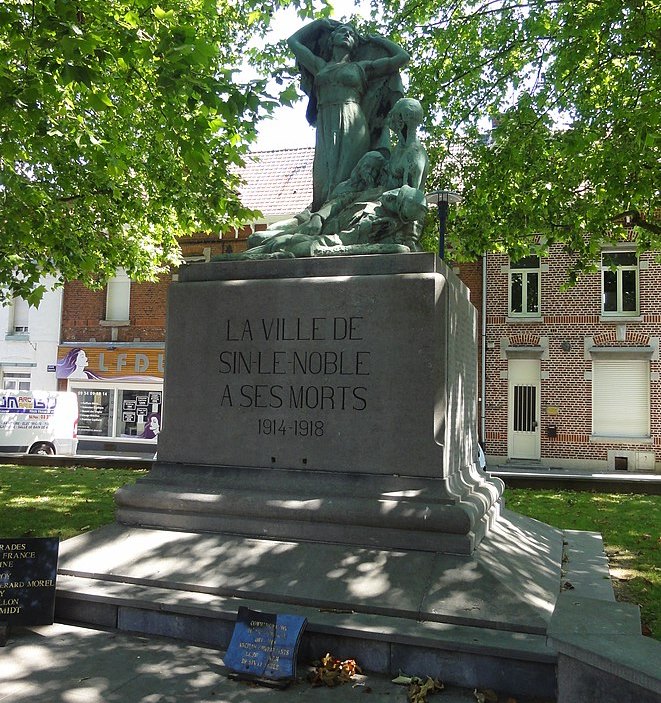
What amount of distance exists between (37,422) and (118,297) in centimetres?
949

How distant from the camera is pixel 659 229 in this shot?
39.6ft

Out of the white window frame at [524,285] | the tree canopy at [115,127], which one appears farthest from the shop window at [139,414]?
the white window frame at [524,285]

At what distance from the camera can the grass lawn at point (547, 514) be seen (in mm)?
5598

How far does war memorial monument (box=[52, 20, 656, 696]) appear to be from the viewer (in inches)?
154

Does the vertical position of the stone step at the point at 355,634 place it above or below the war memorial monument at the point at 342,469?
below

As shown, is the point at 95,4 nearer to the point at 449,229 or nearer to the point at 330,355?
the point at 330,355

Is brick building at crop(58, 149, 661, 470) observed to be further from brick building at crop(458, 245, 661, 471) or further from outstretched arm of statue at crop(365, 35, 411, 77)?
outstretched arm of statue at crop(365, 35, 411, 77)

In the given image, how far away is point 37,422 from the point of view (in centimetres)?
1855

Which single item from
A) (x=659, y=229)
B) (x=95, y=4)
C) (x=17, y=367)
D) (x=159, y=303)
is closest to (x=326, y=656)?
(x=95, y=4)

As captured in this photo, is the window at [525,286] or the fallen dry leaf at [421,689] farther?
the window at [525,286]

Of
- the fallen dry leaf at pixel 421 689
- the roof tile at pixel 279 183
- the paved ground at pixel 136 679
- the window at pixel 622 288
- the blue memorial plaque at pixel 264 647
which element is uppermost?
the roof tile at pixel 279 183

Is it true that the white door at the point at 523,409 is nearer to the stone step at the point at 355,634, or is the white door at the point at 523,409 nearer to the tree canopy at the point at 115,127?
the tree canopy at the point at 115,127

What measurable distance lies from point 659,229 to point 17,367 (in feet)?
80.5

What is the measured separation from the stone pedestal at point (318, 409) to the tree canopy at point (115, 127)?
6.60 ft
